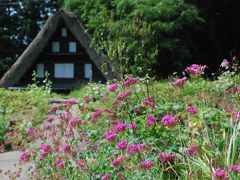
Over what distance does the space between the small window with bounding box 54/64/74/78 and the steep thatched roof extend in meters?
1.34

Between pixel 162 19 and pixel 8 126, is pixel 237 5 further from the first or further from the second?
pixel 8 126

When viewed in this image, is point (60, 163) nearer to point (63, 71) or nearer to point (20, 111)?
point (20, 111)

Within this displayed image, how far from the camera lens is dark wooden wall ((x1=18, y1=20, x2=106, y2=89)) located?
19156 mm

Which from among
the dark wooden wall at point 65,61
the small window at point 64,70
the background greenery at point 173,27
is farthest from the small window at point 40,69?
the background greenery at point 173,27

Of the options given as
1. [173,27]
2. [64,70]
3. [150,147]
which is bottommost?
[64,70]

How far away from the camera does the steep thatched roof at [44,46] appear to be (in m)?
17.6

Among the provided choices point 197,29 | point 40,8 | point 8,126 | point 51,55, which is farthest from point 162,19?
point 40,8

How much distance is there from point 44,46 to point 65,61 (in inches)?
53.5

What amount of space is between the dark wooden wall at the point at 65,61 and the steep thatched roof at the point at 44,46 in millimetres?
582

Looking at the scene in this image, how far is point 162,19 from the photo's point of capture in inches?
679

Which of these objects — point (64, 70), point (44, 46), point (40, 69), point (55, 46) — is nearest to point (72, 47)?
point (55, 46)

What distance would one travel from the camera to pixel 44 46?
60.9ft

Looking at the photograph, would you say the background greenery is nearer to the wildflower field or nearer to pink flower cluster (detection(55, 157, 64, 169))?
the wildflower field

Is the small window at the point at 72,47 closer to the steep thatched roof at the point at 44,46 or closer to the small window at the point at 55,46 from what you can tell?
the small window at the point at 55,46
